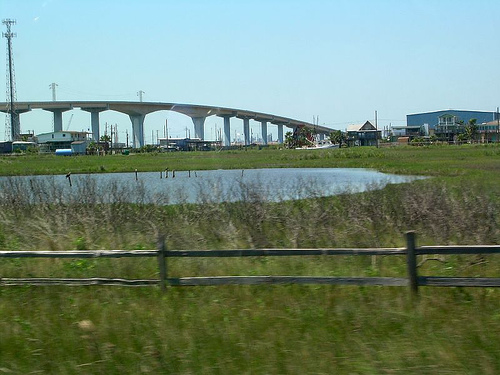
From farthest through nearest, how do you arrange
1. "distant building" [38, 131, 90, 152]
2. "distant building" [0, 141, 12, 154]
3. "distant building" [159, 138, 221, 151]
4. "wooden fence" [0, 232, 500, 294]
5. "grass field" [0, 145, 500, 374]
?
"distant building" [159, 138, 221, 151], "distant building" [38, 131, 90, 152], "distant building" [0, 141, 12, 154], "wooden fence" [0, 232, 500, 294], "grass field" [0, 145, 500, 374]

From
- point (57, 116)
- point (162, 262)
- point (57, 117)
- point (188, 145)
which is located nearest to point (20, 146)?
point (57, 117)

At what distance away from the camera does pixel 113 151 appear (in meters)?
128

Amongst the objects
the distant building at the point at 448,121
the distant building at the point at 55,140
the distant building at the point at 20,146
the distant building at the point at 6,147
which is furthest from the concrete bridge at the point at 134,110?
the distant building at the point at 448,121

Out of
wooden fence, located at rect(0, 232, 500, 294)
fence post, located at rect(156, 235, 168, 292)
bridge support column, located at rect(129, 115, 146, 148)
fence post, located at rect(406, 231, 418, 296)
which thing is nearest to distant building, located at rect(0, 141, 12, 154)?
bridge support column, located at rect(129, 115, 146, 148)

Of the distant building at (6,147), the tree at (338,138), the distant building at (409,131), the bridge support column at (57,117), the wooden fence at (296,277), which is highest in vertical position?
the bridge support column at (57,117)

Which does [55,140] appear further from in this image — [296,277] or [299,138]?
[296,277]

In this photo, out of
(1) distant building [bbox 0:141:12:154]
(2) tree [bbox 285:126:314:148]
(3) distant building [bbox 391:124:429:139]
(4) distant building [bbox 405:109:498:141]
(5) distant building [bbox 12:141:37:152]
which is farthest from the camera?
(3) distant building [bbox 391:124:429:139]

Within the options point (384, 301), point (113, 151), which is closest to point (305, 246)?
point (384, 301)

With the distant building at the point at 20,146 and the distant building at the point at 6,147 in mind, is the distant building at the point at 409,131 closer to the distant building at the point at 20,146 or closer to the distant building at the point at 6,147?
the distant building at the point at 20,146

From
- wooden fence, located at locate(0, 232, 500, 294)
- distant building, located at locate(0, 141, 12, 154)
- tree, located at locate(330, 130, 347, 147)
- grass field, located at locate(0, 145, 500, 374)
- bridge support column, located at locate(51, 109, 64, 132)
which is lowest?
grass field, located at locate(0, 145, 500, 374)

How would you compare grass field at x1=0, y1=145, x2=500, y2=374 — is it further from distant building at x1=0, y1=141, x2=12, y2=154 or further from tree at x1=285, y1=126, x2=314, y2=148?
tree at x1=285, y1=126, x2=314, y2=148

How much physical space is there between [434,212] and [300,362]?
12207 millimetres

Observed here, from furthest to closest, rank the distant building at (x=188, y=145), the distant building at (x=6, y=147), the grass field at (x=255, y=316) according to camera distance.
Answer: the distant building at (x=188, y=145)
the distant building at (x=6, y=147)
the grass field at (x=255, y=316)

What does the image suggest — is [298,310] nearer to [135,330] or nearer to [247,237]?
[135,330]
